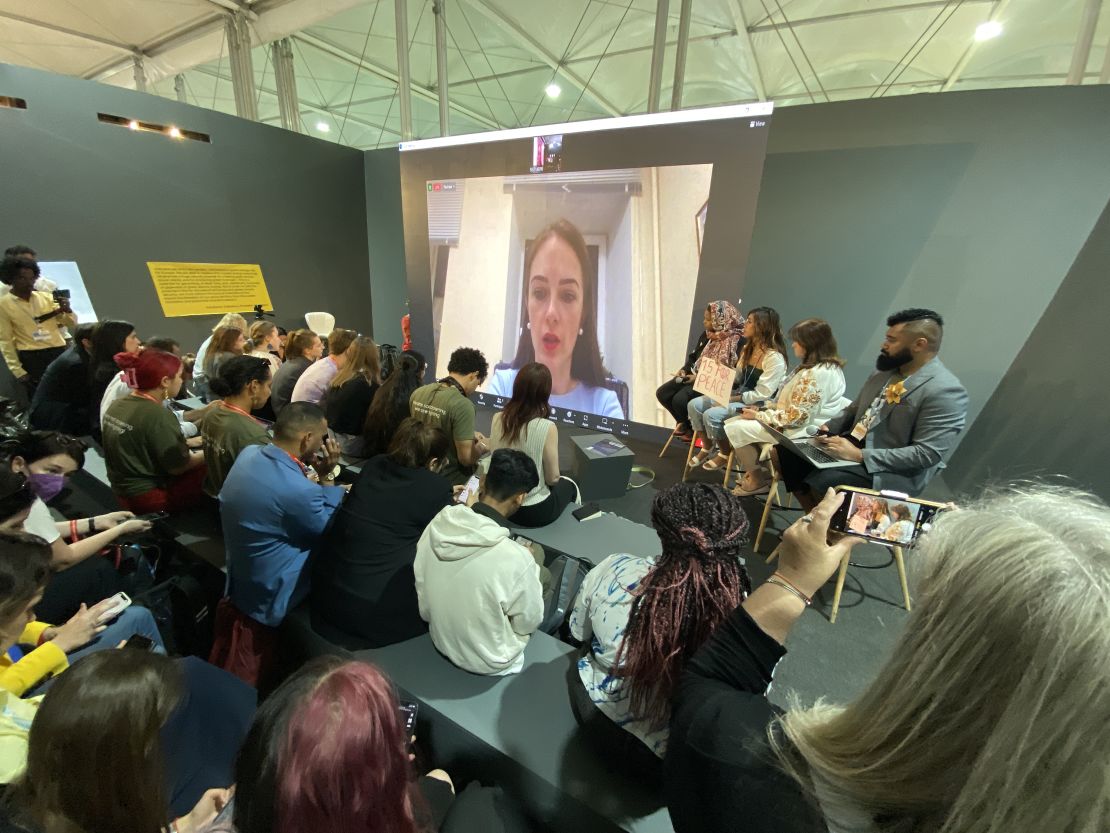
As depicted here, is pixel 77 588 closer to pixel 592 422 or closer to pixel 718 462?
pixel 592 422

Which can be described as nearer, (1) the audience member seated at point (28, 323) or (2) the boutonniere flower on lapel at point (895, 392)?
(2) the boutonniere flower on lapel at point (895, 392)

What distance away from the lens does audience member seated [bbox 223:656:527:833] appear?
70 centimetres

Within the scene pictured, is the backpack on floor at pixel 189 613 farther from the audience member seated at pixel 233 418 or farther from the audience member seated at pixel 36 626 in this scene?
the audience member seated at pixel 233 418

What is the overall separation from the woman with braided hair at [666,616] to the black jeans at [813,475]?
4.76 feet

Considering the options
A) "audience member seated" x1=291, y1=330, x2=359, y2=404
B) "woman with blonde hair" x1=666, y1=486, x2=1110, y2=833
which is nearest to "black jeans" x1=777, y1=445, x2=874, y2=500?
"woman with blonde hair" x1=666, y1=486, x2=1110, y2=833

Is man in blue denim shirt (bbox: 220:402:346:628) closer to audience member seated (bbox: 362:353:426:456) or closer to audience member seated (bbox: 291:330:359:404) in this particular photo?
audience member seated (bbox: 362:353:426:456)

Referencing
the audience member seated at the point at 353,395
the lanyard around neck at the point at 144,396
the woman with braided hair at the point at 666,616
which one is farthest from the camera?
the audience member seated at the point at 353,395

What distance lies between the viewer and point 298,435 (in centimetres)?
195

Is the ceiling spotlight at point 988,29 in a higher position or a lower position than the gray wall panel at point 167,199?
higher

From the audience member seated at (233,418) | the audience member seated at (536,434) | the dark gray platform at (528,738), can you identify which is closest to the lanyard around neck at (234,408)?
the audience member seated at (233,418)

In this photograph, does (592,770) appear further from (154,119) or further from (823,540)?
(154,119)

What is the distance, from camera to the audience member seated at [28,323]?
141 inches

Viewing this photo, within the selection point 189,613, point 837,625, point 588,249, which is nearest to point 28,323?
point 189,613

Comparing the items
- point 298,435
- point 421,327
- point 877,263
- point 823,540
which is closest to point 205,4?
point 421,327
